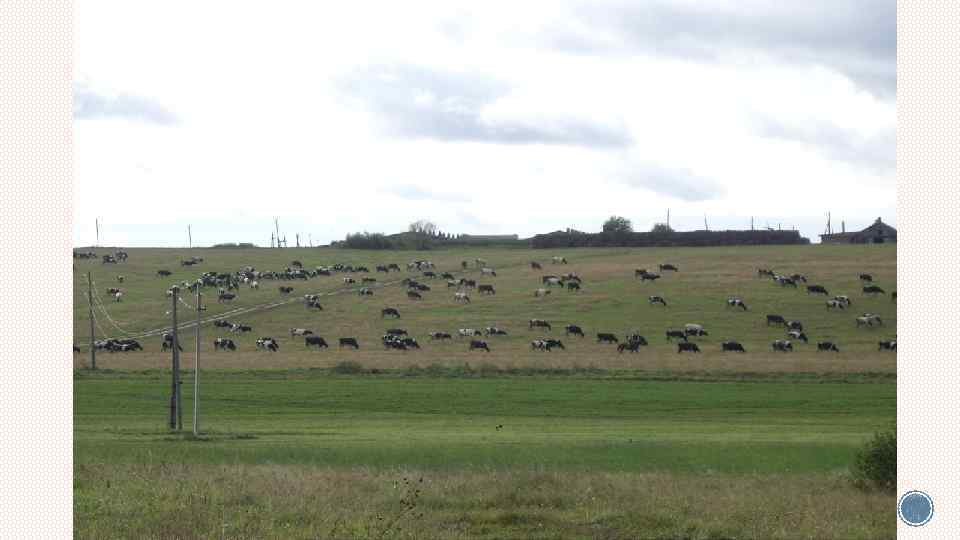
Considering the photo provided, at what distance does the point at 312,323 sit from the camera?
278ft

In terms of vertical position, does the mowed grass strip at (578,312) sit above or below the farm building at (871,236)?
below

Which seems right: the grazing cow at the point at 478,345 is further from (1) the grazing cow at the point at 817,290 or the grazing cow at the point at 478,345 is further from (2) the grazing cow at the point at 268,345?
(1) the grazing cow at the point at 817,290

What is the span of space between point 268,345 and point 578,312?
78.3ft

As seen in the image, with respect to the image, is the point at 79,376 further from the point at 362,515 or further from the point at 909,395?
the point at 909,395

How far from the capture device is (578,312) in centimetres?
8656

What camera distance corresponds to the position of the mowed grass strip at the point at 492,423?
2530 centimetres

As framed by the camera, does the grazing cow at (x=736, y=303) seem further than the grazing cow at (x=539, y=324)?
Yes

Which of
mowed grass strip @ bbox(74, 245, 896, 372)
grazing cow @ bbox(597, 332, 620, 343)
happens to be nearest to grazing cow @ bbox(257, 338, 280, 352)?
mowed grass strip @ bbox(74, 245, 896, 372)

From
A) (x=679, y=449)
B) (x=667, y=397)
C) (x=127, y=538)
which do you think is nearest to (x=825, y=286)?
(x=667, y=397)

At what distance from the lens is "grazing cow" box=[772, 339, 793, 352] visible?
6913cm

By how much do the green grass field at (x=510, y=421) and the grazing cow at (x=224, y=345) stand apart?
75 centimetres

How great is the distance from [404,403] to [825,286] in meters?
53.9

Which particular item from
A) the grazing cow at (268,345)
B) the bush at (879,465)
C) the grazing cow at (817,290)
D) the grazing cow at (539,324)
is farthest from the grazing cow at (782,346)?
the bush at (879,465)

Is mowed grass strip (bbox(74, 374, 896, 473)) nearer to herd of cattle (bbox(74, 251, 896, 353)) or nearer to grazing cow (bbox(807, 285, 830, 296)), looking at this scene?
herd of cattle (bbox(74, 251, 896, 353))
